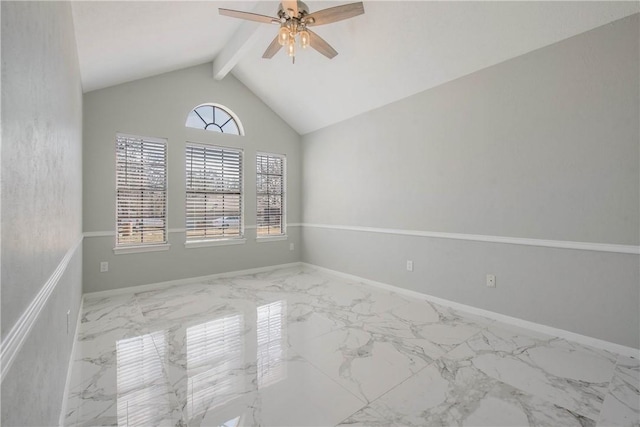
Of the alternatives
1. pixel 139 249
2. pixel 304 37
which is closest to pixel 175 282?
pixel 139 249

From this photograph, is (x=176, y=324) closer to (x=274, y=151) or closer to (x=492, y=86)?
(x=274, y=151)

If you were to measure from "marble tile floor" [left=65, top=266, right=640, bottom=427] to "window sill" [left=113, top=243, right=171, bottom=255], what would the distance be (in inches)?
33.4

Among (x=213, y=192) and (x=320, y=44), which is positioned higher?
(x=320, y=44)

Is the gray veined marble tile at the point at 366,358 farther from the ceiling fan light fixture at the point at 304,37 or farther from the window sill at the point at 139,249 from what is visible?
the window sill at the point at 139,249

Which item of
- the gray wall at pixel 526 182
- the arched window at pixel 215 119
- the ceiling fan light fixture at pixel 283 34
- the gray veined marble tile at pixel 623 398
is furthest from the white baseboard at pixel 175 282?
the gray veined marble tile at pixel 623 398

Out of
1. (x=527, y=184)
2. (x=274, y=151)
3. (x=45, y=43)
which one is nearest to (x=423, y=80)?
(x=527, y=184)

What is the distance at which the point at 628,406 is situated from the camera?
1696 mm

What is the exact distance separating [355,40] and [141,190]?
334 cm

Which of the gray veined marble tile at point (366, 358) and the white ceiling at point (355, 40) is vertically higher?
the white ceiling at point (355, 40)

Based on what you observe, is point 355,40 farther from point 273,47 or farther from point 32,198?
point 32,198

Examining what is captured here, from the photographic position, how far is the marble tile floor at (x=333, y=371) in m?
1.64

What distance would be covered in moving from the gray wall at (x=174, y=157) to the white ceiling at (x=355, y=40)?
0.90 ft

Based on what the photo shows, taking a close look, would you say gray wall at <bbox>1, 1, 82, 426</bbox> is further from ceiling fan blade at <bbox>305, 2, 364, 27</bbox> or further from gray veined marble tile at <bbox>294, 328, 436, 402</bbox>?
ceiling fan blade at <bbox>305, 2, 364, 27</bbox>

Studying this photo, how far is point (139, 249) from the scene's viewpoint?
3.90 metres
